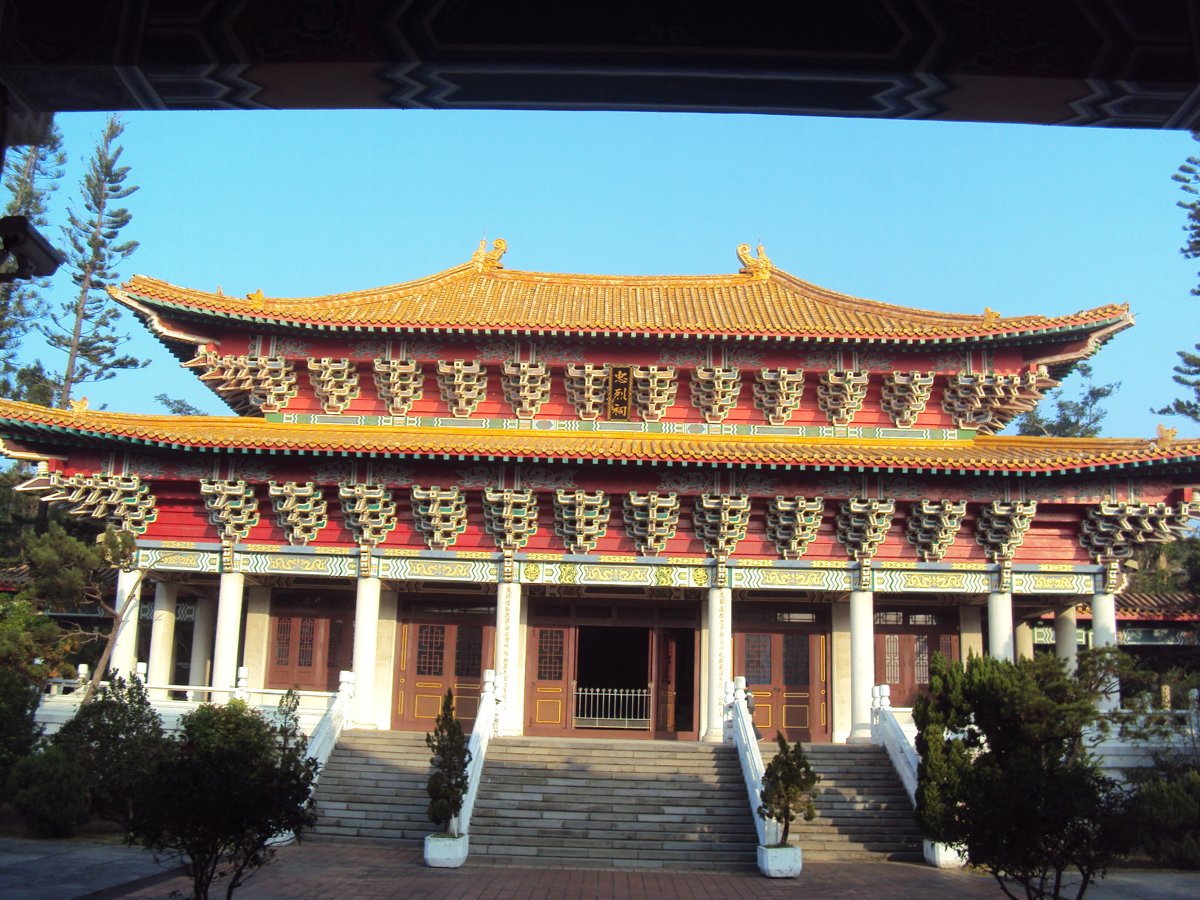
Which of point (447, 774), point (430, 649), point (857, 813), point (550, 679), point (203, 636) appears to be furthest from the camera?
point (203, 636)

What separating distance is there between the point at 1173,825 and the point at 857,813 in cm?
453

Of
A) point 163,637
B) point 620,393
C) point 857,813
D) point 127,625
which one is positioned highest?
point 620,393

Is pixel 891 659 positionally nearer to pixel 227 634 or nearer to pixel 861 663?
pixel 861 663

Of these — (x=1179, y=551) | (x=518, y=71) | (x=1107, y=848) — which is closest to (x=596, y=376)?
(x=1107, y=848)

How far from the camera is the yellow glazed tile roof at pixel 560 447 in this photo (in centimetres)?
2031

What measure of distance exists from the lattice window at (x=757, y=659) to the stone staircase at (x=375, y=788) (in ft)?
23.0

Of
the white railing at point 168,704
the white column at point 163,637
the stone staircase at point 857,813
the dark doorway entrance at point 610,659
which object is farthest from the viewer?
the dark doorway entrance at point 610,659

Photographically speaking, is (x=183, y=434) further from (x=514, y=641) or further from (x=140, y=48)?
(x=140, y=48)

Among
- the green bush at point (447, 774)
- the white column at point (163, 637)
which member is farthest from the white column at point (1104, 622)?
the white column at point (163, 637)

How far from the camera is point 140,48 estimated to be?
18.5ft

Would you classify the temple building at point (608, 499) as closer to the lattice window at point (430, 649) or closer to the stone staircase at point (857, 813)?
the lattice window at point (430, 649)

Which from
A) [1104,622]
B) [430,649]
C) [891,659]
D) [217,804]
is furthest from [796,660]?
[217,804]

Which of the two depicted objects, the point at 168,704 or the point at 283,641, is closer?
the point at 168,704

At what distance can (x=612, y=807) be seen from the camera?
56.9ft
